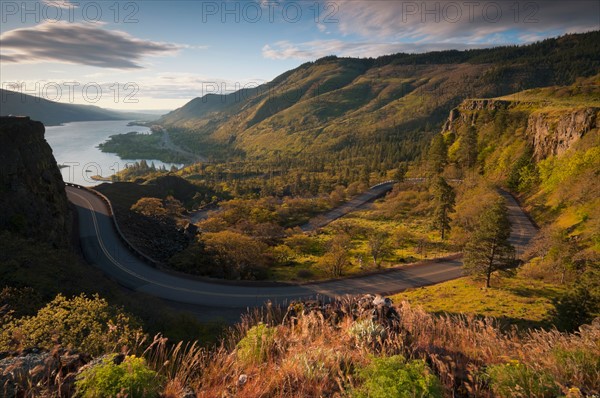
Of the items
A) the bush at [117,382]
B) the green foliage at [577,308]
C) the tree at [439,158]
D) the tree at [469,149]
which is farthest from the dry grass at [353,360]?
the tree at [439,158]

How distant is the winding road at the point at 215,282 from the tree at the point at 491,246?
5.91 meters

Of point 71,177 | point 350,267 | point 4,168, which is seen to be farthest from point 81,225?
point 71,177

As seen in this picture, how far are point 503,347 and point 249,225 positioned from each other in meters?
58.2

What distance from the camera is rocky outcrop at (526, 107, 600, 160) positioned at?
5538 cm

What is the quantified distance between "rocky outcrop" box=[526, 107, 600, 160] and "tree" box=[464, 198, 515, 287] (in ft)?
129

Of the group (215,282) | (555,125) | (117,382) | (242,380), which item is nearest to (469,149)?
(555,125)

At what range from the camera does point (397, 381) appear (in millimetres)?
4688

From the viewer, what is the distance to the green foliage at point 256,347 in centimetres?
607

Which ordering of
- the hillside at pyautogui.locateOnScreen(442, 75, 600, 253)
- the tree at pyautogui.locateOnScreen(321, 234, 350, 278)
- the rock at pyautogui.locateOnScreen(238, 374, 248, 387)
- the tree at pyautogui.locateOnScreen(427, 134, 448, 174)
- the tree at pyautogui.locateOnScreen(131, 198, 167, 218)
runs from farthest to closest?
the tree at pyautogui.locateOnScreen(427, 134, 448, 174), the tree at pyautogui.locateOnScreen(131, 198, 167, 218), the hillside at pyautogui.locateOnScreen(442, 75, 600, 253), the tree at pyautogui.locateOnScreen(321, 234, 350, 278), the rock at pyautogui.locateOnScreen(238, 374, 248, 387)

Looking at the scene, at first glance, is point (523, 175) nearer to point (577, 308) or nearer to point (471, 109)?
point (471, 109)

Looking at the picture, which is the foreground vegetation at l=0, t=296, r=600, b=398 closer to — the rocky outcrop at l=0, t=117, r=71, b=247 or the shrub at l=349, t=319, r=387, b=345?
the shrub at l=349, t=319, r=387, b=345

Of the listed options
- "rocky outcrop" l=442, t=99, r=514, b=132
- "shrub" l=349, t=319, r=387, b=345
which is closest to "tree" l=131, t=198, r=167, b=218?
"shrub" l=349, t=319, r=387, b=345

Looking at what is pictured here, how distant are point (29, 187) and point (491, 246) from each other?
4689 centimetres

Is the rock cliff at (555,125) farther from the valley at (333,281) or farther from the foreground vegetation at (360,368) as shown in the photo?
the foreground vegetation at (360,368)
